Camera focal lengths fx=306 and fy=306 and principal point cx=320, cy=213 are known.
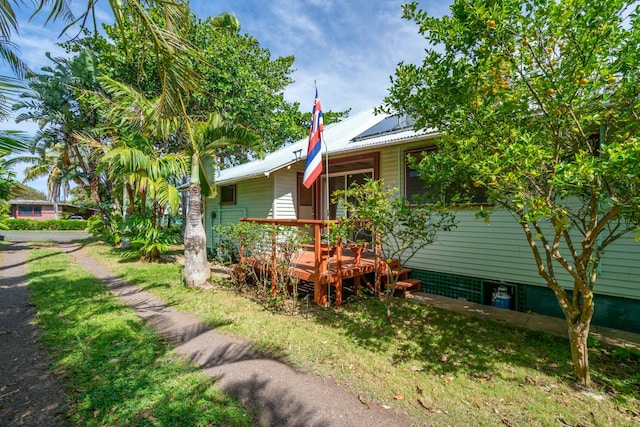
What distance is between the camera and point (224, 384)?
10.7 feet

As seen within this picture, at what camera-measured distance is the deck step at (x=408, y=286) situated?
6666 mm

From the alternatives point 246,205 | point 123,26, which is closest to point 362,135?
point 246,205

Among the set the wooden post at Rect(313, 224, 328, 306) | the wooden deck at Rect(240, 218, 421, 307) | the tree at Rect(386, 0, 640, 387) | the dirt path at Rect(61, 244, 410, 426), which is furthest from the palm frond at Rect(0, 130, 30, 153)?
the tree at Rect(386, 0, 640, 387)

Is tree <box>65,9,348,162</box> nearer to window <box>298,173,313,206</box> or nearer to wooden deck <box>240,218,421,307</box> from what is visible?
window <box>298,173,313,206</box>

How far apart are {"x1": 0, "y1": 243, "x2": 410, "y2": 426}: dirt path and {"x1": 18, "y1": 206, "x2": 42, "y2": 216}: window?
170 ft

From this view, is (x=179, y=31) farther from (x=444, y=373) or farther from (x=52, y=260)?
(x=52, y=260)

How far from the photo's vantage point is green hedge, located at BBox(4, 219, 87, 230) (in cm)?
3222

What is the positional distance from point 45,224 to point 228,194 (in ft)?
109

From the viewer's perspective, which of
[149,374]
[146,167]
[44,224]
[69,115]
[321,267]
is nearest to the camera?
[149,374]

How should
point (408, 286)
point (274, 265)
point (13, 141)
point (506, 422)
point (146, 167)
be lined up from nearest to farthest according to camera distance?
point (506, 422) → point (13, 141) → point (274, 265) → point (408, 286) → point (146, 167)

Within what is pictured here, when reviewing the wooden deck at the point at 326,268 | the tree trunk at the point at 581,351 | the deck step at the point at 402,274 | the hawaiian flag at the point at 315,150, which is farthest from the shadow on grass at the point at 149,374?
the deck step at the point at 402,274

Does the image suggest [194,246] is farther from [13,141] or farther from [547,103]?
[547,103]

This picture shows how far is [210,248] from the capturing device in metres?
13.2

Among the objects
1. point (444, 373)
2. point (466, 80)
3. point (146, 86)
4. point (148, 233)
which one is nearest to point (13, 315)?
point (148, 233)
